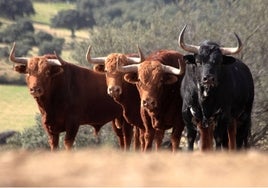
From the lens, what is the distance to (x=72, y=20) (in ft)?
230

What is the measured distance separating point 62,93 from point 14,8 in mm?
52356

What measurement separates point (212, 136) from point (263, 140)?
12076 mm

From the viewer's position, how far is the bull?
13180mm

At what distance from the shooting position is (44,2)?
3292 inches

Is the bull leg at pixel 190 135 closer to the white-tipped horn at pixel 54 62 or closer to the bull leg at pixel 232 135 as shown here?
the bull leg at pixel 232 135

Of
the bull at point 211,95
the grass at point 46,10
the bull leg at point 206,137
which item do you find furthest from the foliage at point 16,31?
the bull leg at point 206,137

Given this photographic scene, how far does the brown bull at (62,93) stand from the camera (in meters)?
15.0

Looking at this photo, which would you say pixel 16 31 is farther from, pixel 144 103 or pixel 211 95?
pixel 211 95

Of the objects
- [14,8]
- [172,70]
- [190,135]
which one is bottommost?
[190,135]

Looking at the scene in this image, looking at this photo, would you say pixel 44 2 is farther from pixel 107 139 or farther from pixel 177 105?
pixel 177 105

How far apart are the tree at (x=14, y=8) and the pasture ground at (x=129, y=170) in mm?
57519

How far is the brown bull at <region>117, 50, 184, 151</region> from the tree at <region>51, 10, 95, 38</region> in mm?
54142

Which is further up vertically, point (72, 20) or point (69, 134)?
point (72, 20)

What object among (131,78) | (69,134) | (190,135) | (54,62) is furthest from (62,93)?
(190,135)
